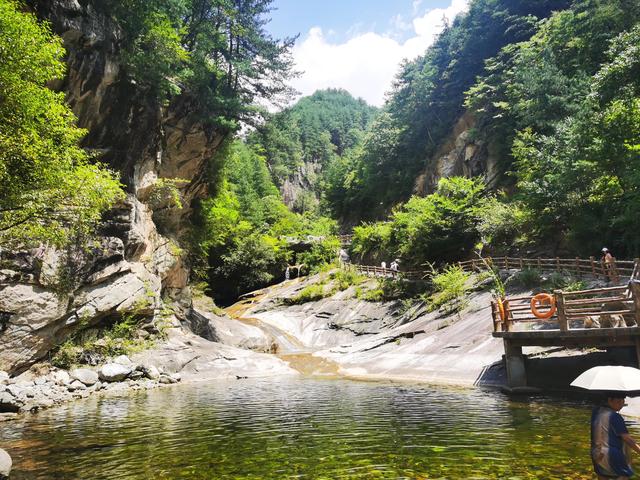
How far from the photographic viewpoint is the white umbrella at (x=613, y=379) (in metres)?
4.48

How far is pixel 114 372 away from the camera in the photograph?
18.3 meters

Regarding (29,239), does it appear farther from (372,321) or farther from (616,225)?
(616,225)

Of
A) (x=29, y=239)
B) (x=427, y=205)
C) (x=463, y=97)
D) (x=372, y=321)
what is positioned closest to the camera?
(x=29, y=239)

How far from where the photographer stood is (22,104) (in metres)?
12.7

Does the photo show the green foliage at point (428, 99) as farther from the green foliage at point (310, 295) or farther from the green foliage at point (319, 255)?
the green foliage at point (310, 295)

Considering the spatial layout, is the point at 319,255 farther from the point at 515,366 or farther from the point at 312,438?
the point at 312,438

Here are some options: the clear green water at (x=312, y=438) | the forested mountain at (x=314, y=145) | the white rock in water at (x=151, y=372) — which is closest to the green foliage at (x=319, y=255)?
the forested mountain at (x=314, y=145)

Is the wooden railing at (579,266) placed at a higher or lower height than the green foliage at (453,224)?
lower

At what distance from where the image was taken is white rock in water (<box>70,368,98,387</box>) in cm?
1739

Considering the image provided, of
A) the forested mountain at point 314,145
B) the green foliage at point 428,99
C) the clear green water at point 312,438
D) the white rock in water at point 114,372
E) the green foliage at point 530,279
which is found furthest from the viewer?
the forested mountain at point 314,145

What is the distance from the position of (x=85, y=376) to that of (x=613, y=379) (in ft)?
61.2

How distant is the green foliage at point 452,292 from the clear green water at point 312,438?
9868mm

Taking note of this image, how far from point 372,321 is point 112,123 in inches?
815

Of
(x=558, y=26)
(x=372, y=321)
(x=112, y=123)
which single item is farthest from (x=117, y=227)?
(x=558, y=26)
